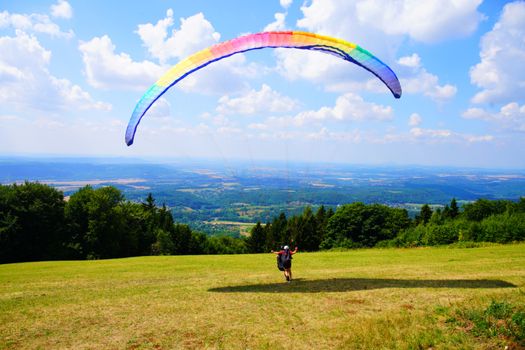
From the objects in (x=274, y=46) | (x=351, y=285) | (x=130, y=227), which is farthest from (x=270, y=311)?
(x=130, y=227)

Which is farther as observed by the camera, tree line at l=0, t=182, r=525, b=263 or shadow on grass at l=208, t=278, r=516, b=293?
tree line at l=0, t=182, r=525, b=263

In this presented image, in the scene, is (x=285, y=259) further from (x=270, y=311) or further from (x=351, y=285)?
(x=270, y=311)

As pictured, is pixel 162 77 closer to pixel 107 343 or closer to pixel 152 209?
pixel 107 343

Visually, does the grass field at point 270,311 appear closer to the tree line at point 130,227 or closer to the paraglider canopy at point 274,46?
the paraglider canopy at point 274,46

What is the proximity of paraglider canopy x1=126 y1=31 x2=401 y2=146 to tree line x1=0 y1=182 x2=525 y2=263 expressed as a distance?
37.2 feet

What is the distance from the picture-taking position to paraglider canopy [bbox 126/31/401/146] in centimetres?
1355

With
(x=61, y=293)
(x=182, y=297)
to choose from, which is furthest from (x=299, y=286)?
(x=61, y=293)

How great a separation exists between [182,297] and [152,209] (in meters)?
59.1

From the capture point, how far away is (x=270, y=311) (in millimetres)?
10773

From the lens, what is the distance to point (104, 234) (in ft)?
152

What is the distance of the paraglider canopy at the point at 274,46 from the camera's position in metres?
13.6

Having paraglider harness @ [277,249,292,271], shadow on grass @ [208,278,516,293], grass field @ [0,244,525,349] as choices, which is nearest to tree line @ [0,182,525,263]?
paraglider harness @ [277,249,292,271]

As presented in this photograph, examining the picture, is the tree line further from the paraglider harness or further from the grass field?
the grass field

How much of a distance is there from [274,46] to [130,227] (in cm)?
4702
